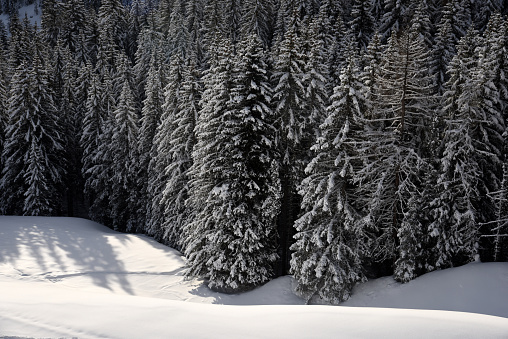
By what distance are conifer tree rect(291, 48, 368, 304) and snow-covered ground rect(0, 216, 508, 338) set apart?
4.62 ft

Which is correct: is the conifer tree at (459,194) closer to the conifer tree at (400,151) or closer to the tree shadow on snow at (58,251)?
the conifer tree at (400,151)

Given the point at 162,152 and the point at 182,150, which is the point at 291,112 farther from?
the point at 162,152

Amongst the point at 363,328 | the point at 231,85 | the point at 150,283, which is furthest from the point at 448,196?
the point at 150,283

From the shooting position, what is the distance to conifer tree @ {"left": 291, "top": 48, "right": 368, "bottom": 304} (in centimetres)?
1698

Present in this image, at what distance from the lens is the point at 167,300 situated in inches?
284

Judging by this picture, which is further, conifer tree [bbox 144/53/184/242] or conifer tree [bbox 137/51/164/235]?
conifer tree [bbox 137/51/164/235]

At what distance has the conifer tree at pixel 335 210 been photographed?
1698 cm

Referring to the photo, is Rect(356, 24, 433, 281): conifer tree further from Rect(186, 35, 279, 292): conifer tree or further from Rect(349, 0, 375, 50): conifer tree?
Rect(349, 0, 375, 50): conifer tree

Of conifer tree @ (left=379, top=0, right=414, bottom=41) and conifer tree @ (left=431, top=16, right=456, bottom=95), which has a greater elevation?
conifer tree @ (left=379, top=0, right=414, bottom=41)

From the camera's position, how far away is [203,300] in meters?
19.1

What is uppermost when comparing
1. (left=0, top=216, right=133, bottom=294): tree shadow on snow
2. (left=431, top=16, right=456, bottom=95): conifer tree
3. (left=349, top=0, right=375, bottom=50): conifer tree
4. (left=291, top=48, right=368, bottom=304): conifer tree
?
(left=349, top=0, right=375, bottom=50): conifer tree

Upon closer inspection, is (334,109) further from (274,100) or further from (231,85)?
(231,85)

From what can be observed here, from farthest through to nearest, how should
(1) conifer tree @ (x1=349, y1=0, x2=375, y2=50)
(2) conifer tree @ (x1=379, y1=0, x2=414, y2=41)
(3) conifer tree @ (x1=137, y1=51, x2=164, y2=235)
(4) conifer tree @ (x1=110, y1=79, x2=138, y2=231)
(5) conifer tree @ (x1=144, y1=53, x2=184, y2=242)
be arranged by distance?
(2) conifer tree @ (x1=379, y1=0, x2=414, y2=41) → (1) conifer tree @ (x1=349, y1=0, x2=375, y2=50) → (4) conifer tree @ (x1=110, y1=79, x2=138, y2=231) → (3) conifer tree @ (x1=137, y1=51, x2=164, y2=235) → (5) conifer tree @ (x1=144, y1=53, x2=184, y2=242)

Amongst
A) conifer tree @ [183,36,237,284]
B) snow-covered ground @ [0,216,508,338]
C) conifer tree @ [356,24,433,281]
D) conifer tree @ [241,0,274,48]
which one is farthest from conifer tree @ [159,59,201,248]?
conifer tree @ [241,0,274,48]
